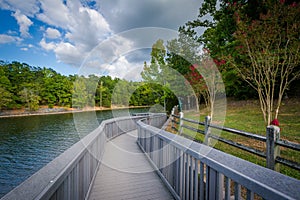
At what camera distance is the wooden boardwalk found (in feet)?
8.55

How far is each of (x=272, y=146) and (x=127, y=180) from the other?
2.58 metres

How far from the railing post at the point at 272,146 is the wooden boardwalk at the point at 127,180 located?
1.72 m

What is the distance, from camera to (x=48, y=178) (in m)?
1.17

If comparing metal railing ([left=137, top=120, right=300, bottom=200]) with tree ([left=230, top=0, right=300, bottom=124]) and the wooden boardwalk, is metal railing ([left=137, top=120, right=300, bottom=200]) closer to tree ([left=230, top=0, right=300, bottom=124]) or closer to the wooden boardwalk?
the wooden boardwalk

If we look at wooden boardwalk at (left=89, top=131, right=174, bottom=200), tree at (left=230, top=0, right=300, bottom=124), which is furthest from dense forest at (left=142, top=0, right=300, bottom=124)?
wooden boardwalk at (left=89, top=131, right=174, bottom=200)

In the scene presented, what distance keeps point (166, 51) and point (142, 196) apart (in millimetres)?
16052

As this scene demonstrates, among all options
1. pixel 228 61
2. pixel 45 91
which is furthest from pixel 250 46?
pixel 45 91

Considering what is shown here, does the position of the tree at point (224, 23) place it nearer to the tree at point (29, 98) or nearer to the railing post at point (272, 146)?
the railing post at point (272, 146)

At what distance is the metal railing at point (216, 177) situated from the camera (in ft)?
2.77

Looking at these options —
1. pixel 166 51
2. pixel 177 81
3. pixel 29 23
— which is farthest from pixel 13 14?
pixel 177 81

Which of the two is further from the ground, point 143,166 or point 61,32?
point 61,32

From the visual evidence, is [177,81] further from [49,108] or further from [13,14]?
[49,108]

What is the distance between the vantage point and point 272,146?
265 centimetres

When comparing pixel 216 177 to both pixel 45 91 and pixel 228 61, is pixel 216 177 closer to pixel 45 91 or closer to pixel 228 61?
pixel 228 61
